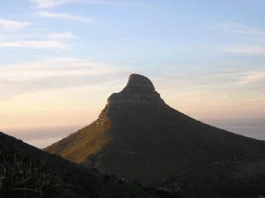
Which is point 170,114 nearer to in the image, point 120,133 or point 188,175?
point 120,133

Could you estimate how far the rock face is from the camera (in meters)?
176

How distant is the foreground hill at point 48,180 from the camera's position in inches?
568

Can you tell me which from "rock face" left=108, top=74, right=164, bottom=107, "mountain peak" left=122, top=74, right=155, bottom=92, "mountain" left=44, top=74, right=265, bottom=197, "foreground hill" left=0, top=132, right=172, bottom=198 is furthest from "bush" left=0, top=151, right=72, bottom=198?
"mountain peak" left=122, top=74, right=155, bottom=92

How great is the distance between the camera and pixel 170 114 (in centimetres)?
16638

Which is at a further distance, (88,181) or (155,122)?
(155,122)

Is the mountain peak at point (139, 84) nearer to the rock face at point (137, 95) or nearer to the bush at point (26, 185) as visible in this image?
the rock face at point (137, 95)

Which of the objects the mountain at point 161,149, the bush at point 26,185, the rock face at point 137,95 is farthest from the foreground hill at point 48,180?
the rock face at point 137,95

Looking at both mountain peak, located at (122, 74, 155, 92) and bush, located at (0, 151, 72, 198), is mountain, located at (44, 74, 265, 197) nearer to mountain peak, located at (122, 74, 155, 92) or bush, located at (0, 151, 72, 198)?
mountain peak, located at (122, 74, 155, 92)

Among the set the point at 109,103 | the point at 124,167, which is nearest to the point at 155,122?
the point at 109,103

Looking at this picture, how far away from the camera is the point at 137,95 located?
179625mm

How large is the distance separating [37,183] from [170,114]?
505 feet

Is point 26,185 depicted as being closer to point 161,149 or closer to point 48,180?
point 48,180

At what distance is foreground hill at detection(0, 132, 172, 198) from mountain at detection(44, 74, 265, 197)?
1526 inches

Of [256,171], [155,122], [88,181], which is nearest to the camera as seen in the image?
[88,181]
